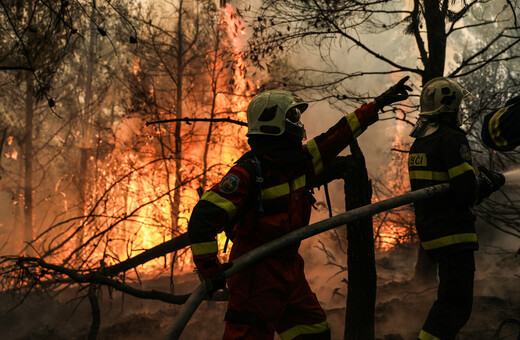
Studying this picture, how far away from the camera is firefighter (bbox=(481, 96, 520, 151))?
2000mm

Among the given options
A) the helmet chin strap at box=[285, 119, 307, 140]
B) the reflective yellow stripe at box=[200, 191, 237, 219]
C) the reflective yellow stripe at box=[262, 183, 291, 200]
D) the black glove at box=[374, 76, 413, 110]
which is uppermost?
the black glove at box=[374, 76, 413, 110]

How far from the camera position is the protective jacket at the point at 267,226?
2.40 m

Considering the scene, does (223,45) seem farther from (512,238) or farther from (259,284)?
(259,284)

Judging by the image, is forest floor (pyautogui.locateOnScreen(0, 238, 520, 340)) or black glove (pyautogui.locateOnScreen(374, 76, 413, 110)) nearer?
black glove (pyautogui.locateOnScreen(374, 76, 413, 110))

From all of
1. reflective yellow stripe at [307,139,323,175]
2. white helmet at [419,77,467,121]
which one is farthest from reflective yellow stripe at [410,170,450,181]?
reflective yellow stripe at [307,139,323,175]

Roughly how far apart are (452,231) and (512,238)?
7832 millimetres

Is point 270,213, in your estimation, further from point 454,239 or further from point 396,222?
point 396,222

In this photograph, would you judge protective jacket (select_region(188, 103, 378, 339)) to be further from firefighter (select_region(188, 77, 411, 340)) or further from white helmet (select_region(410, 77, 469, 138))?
white helmet (select_region(410, 77, 469, 138))

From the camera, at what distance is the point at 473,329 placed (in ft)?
15.5

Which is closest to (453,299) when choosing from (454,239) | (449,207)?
(454,239)

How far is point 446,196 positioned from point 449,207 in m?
0.08

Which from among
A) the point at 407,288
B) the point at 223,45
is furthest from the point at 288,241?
the point at 223,45

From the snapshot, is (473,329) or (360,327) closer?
(360,327)

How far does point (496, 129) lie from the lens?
2.03m
